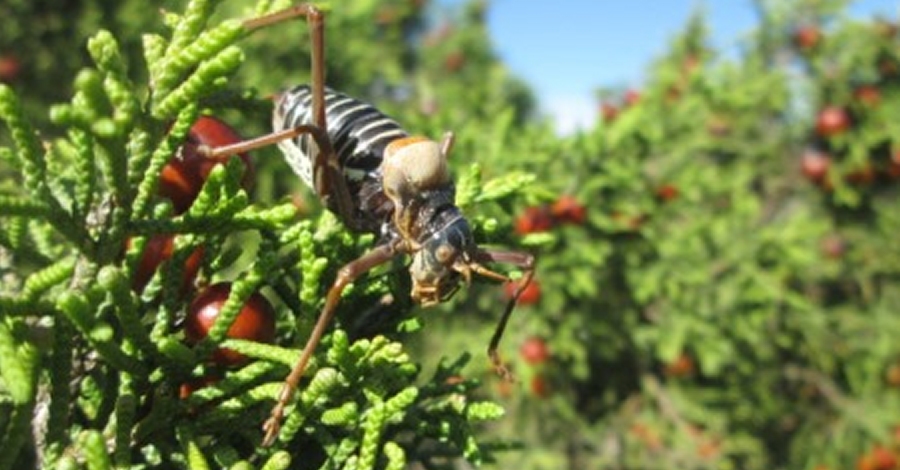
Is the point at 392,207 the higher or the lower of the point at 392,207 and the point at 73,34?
the lower

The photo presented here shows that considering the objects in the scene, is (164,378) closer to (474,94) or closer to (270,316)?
(270,316)

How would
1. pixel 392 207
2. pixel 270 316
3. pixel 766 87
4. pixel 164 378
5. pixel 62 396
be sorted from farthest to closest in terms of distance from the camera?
pixel 766 87 → pixel 392 207 → pixel 270 316 → pixel 164 378 → pixel 62 396

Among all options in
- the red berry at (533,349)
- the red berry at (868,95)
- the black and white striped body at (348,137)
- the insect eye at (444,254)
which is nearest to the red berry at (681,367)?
the red berry at (533,349)

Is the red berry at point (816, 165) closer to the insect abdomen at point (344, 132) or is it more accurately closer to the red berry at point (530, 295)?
the red berry at point (530, 295)

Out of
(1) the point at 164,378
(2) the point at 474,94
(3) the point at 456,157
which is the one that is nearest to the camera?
(1) the point at 164,378

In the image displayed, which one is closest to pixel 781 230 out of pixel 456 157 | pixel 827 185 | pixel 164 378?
pixel 827 185

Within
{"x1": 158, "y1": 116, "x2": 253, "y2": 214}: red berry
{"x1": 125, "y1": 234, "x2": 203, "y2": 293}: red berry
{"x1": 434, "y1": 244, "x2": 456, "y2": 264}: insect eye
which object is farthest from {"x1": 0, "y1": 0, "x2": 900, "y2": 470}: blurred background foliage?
{"x1": 125, "y1": 234, "x2": 203, "y2": 293}: red berry

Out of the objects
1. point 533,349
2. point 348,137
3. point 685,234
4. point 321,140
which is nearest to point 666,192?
point 685,234
